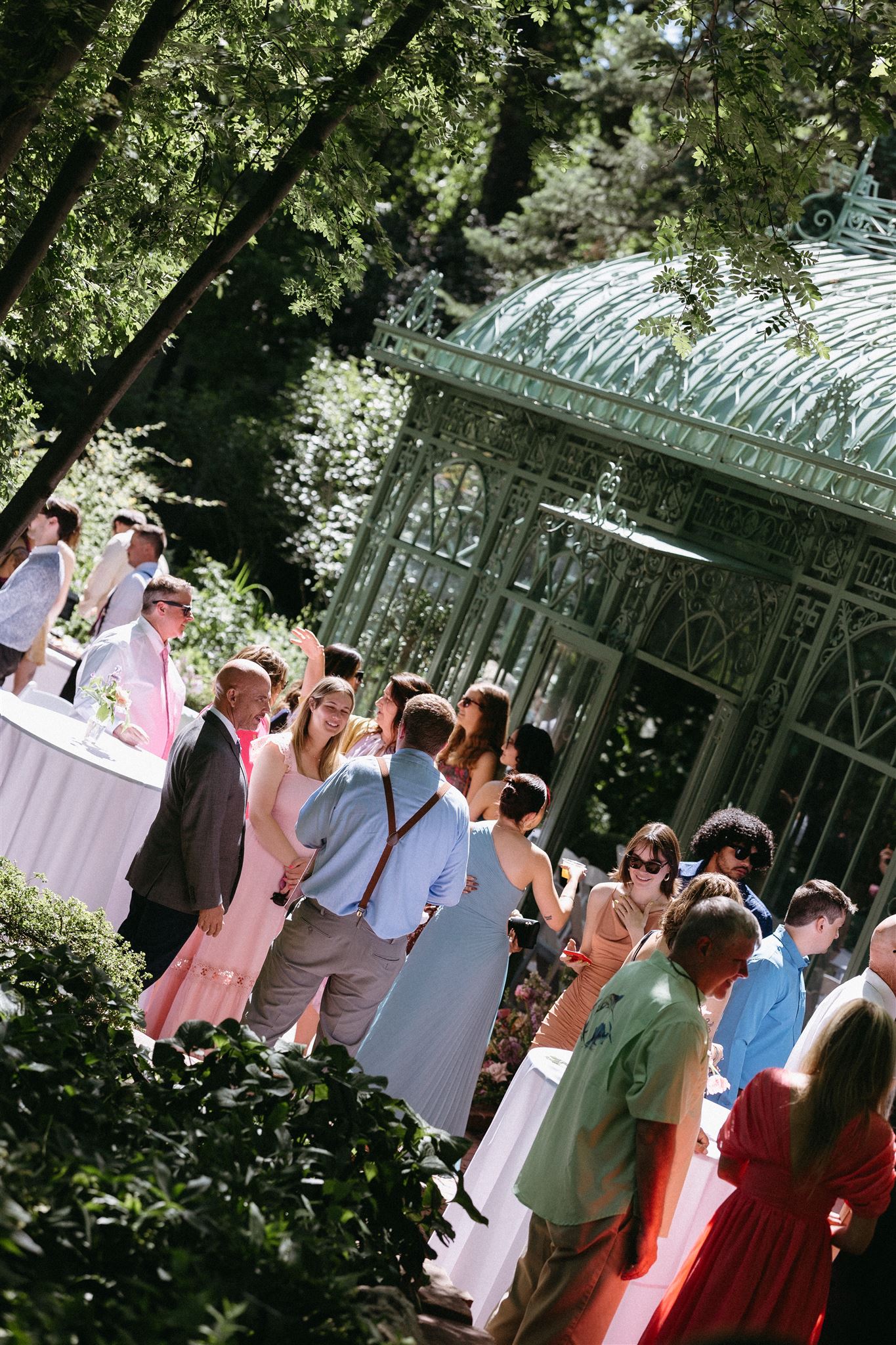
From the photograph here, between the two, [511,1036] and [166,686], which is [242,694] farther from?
[511,1036]

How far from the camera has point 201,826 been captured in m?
5.70

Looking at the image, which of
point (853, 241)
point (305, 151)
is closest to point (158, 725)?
point (305, 151)

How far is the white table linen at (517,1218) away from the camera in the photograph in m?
4.41

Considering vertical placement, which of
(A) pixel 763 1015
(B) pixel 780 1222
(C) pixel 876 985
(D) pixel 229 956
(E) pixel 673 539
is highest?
(E) pixel 673 539

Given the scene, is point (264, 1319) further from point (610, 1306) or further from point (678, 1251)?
point (678, 1251)

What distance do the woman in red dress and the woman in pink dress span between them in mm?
2932

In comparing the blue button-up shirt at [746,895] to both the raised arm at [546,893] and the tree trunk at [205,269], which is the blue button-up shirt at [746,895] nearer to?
the raised arm at [546,893]

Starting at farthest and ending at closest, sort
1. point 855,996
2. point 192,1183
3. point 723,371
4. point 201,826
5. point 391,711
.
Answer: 1. point 723,371
2. point 391,711
3. point 201,826
4. point 855,996
5. point 192,1183

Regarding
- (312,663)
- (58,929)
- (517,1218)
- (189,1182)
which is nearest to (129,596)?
(312,663)

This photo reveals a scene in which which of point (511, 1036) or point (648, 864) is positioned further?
point (511, 1036)

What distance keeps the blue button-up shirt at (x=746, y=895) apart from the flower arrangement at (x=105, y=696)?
294 centimetres

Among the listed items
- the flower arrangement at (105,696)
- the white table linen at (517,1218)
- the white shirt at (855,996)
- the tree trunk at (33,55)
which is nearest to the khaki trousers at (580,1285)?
the white table linen at (517,1218)

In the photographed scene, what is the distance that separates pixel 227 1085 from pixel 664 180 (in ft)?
75.3

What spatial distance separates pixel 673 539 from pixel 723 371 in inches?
46.2
